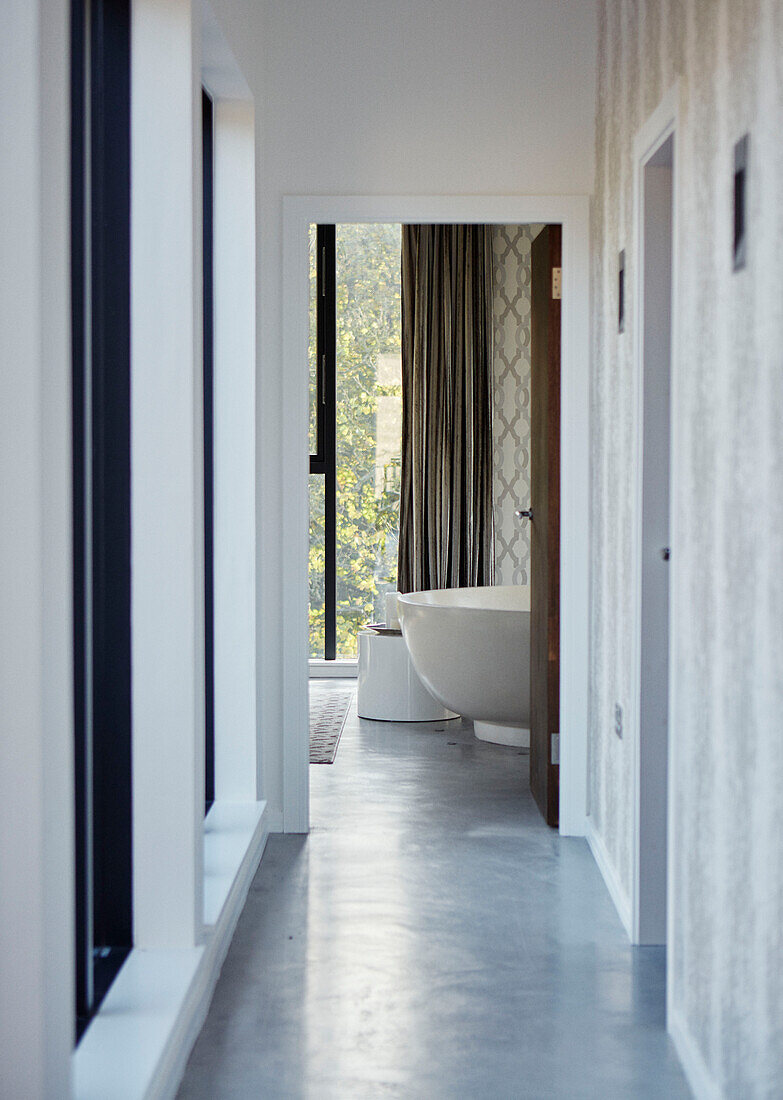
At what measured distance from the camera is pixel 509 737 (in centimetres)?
507

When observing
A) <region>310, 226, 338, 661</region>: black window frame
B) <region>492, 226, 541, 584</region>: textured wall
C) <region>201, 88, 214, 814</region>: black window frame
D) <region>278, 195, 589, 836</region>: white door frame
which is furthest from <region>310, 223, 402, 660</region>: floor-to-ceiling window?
<region>201, 88, 214, 814</region>: black window frame

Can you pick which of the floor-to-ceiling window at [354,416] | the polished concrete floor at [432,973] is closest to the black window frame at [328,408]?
the floor-to-ceiling window at [354,416]

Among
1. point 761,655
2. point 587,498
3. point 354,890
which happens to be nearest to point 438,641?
point 587,498

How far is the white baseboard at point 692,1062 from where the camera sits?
2.04 metres

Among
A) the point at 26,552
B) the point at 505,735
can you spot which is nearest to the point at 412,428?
the point at 505,735

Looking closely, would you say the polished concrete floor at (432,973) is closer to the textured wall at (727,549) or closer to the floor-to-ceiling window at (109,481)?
the textured wall at (727,549)

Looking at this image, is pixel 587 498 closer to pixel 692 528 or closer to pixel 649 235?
pixel 649 235

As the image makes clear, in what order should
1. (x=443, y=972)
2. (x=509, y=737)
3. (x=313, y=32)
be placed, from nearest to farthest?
(x=443, y=972), (x=313, y=32), (x=509, y=737)

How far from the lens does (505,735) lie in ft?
16.6

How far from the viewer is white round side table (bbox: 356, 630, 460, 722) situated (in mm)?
5469

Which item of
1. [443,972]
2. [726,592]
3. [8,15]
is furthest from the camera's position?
[443,972]

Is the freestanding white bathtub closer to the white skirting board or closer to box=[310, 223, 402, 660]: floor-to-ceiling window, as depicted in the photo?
box=[310, 223, 402, 660]: floor-to-ceiling window

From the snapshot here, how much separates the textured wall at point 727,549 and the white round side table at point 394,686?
315 centimetres

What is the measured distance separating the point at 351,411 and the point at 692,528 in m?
4.62
